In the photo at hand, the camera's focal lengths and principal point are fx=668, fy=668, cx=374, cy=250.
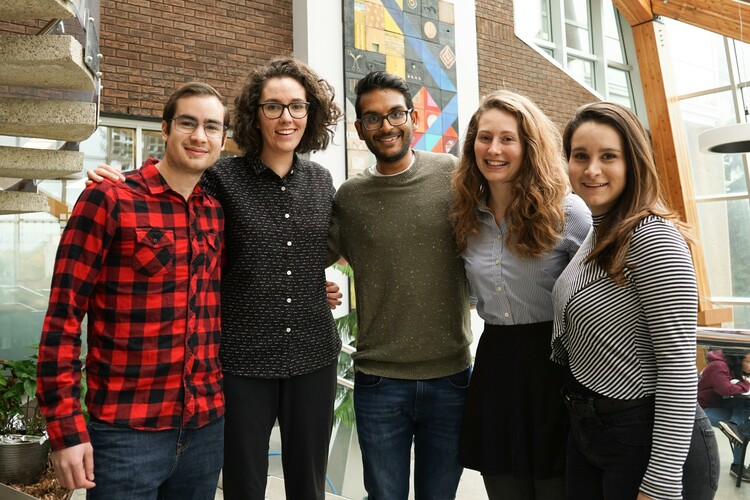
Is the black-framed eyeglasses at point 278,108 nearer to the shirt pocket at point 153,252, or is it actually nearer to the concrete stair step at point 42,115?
the shirt pocket at point 153,252

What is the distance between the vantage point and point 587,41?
460 inches

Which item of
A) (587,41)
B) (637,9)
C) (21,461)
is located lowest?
(21,461)

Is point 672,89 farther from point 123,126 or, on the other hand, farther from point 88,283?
point 88,283

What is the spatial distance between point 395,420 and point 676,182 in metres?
8.03

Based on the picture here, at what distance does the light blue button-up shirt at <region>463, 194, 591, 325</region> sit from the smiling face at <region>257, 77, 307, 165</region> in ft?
2.08

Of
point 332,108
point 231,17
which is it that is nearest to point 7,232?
point 231,17

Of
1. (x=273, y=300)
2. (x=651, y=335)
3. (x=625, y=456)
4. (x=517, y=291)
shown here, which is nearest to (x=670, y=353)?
(x=651, y=335)

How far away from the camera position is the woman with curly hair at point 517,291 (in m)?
1.84

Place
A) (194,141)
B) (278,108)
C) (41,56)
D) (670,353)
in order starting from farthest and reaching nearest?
(41,56) → (278,108) → (194,141) → (670,353)

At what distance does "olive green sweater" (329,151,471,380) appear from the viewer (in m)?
2.08

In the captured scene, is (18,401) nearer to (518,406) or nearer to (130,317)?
(130,317)

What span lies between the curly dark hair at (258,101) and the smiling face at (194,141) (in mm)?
229

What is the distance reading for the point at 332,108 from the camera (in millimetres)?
2369

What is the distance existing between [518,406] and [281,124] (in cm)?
110
